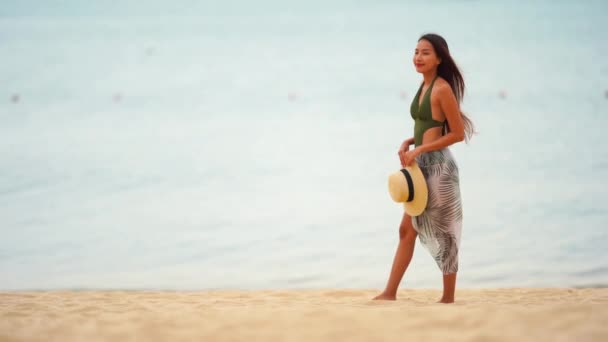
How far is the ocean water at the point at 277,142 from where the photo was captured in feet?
25.3

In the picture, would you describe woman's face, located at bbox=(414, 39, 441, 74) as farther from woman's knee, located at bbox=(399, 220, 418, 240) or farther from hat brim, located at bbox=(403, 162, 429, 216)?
woman's knee, located at bbox=(399, 220, 418, 240)

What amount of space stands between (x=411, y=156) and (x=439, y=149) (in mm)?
156

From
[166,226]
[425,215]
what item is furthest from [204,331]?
[166,226]

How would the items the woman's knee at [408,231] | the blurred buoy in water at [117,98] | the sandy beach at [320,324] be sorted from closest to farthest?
the sandy beach at [320,324]
the woman's knee at [408,231]
the blurred buoy in water at [117,98]

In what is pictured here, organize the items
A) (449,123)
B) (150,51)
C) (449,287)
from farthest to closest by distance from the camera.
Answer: (150,51) → (449,287) → (449,123)

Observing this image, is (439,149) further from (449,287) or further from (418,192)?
(449,287)

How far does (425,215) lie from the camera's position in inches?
182


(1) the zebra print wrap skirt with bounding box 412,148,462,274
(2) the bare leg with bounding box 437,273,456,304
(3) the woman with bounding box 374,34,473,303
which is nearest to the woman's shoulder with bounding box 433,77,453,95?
(3) the woman with bounding box 374,34,473,303

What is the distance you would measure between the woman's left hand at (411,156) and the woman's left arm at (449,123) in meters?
0.02

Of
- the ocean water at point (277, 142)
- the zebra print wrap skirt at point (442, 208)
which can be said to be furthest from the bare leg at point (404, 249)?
the ocean water at point (277, 142)

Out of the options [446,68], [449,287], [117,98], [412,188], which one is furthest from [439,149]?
[117,98]

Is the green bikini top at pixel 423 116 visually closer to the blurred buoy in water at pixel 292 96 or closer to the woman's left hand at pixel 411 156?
the woman's left hand at pixel 411 156

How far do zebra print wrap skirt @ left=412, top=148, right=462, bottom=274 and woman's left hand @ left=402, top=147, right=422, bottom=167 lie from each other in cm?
7

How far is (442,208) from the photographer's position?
4.57 metres
